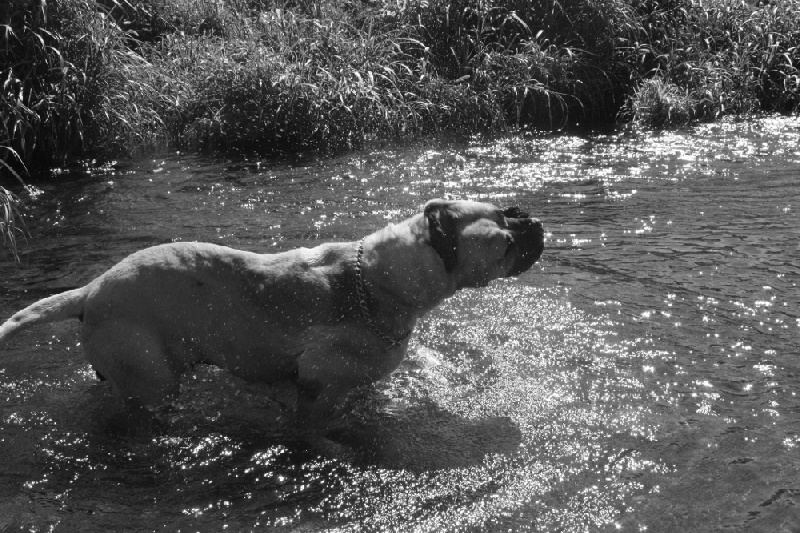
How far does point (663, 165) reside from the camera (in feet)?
33.1

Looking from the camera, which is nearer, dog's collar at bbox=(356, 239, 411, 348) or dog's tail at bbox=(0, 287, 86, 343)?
dog's tail at bbox=(0, 287, 86, 343)

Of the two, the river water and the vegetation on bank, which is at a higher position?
the vegetation on bank

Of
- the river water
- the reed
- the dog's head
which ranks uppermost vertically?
the dog's head

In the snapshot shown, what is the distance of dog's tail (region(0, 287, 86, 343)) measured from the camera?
444cm

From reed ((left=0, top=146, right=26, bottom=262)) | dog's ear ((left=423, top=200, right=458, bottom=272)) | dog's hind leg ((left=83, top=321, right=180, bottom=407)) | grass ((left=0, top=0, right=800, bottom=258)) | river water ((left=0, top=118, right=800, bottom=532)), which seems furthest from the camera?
grass ((left=0, top=0, right=800, bottom=258))

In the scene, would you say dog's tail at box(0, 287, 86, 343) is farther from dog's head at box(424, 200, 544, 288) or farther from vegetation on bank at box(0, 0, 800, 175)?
vegetation on bank at box(0, 0, 800, 175)

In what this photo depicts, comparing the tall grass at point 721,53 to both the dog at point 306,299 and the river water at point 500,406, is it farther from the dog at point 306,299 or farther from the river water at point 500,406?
the dog at point 306,299

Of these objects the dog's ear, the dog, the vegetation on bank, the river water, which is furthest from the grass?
the dog's ear

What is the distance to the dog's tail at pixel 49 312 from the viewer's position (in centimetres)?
444

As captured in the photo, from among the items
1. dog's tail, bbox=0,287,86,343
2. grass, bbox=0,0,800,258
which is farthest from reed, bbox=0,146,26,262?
dog's tail, bbox=0,287,86,343

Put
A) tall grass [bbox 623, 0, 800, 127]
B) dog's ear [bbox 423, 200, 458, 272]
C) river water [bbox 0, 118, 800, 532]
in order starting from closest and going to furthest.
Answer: river water [bbox 0, 118, 800, 532]
dog's ear [bbox 423, 200, 458, 272]
tall grass [bbox 623, 0, 800, 127]

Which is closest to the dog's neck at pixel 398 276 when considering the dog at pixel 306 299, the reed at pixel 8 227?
the dog at pixel 306 299

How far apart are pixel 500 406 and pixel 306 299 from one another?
4.19ft

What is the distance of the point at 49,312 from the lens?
4.48 metres
